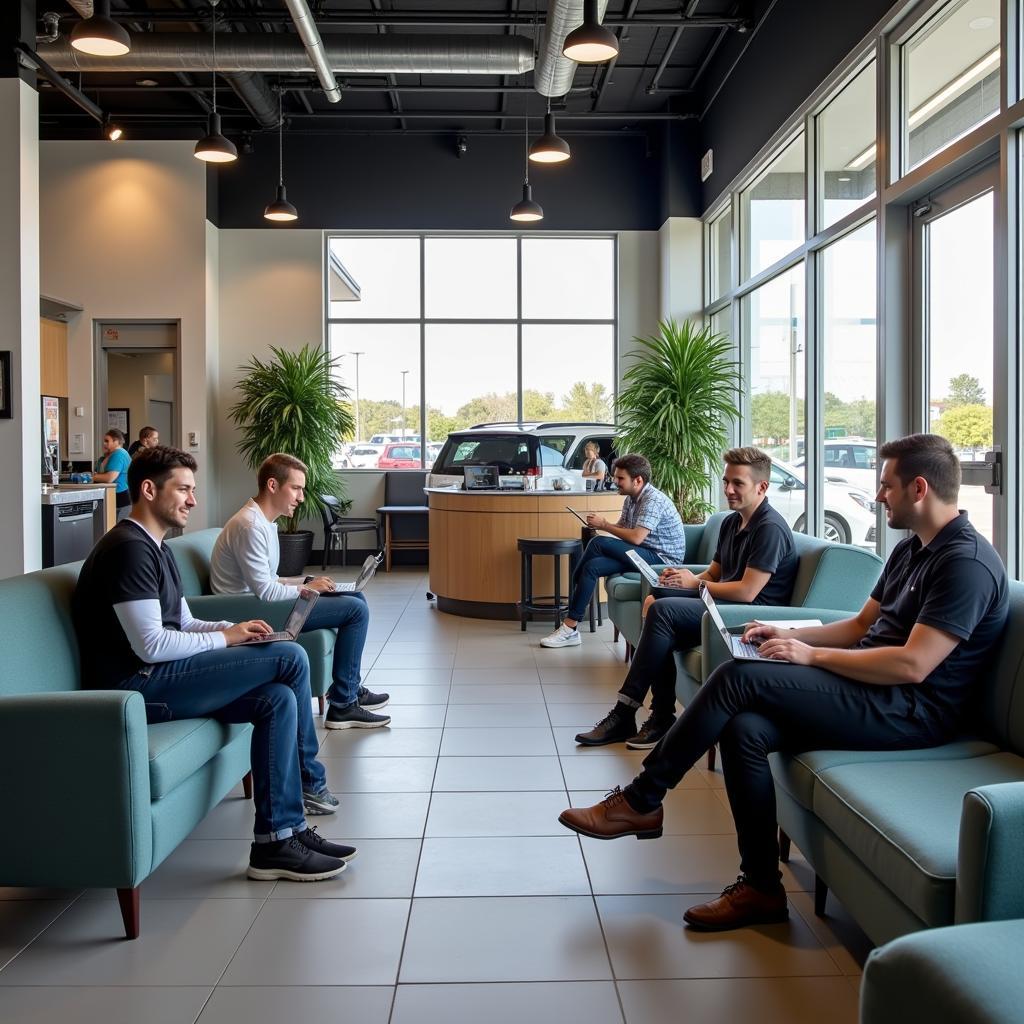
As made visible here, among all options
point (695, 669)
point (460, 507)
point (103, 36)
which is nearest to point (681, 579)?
point (695, 669)

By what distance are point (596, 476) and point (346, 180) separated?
490 centimetres

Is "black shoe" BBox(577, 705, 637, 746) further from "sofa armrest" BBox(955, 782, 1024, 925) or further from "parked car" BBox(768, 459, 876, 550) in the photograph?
"sofa armrest" BBox(955, 782, 1024, 925)

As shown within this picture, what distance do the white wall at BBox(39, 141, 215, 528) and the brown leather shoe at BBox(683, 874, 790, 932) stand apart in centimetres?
863

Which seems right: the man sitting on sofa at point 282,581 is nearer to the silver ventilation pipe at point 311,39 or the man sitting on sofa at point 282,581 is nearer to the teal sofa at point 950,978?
the teal sofa at point 950,978

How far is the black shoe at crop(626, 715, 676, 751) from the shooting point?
13.7ft

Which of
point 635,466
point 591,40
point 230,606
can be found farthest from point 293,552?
point 591,40

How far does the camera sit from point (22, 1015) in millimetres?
2160

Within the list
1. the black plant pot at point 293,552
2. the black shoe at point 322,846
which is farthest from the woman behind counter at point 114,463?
the black shoe at point 322,846

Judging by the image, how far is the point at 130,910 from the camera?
251 cm

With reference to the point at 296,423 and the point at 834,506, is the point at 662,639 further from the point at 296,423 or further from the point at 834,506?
the point at 296,423

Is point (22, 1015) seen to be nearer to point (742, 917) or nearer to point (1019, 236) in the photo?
point (742, 917)

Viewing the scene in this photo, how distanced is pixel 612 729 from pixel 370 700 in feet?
4.16

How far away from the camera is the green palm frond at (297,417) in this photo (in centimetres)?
1024

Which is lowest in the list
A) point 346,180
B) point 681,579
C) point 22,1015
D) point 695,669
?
point 22,1015
